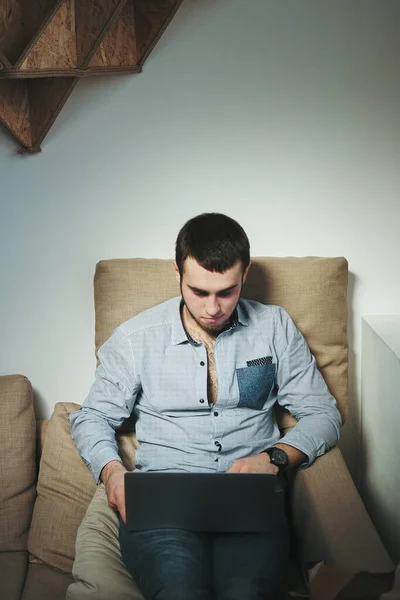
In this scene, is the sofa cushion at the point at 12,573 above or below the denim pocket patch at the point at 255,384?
below

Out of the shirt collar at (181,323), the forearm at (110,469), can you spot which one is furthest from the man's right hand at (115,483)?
the shirt collar at (181,323)

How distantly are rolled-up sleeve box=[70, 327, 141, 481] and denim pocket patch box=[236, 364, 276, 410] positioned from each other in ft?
0.90

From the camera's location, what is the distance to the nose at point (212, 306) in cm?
185

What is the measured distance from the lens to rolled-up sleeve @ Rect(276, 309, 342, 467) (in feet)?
6.44

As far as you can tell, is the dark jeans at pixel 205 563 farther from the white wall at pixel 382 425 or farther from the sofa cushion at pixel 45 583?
the white wall at pixel 382 425

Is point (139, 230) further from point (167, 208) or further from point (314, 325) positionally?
point (314, 325)

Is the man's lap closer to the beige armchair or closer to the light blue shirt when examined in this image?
the beige armchair

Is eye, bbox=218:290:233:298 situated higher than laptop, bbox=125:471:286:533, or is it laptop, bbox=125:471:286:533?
eye, bbox=218:290:233:298

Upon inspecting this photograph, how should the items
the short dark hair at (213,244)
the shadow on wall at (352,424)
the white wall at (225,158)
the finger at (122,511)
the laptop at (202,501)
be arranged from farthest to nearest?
the shadow on wall at (352,424) < the white wall at (225,158) < the short dark hair at (213,244) < the finger at (122,511) < the laptop at (202,501)

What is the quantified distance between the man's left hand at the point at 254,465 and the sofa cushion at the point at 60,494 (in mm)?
380

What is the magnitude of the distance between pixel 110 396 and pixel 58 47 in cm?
90

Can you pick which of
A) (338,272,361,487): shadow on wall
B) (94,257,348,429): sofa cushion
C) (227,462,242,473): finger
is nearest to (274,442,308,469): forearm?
(227,462,242,473): finger

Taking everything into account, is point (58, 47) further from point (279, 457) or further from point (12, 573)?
point (12, 573)

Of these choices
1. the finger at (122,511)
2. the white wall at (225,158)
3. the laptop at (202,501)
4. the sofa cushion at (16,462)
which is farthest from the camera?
the white wall at (225,158)
